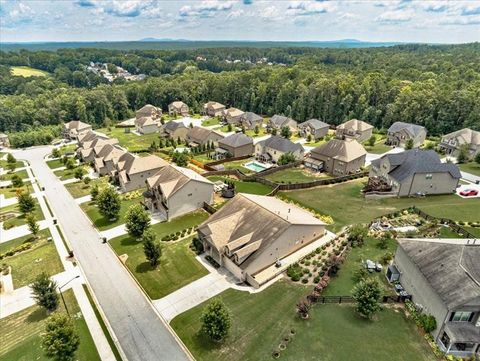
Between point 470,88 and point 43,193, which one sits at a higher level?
point 470,88

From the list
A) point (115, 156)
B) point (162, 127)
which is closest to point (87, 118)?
point (162, 127)

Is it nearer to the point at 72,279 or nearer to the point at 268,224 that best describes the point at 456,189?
the point at 268,224

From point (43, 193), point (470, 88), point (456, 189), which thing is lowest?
point (43, 193)

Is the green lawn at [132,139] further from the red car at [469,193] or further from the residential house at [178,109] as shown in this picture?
the red car at [469,193]

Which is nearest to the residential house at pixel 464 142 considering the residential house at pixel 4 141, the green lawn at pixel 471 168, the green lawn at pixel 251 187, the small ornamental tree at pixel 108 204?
the green lawn at pixel 471 168

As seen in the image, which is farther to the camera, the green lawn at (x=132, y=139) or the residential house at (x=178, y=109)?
the residential house at (x=178, y=109)

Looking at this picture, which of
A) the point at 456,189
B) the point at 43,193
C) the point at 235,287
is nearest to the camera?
the point at 235,287

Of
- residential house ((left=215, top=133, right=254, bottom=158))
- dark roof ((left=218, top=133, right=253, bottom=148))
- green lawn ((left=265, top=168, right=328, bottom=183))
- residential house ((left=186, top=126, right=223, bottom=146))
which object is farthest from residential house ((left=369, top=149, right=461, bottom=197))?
residential house ((left=186, top=126, right=223, bottom=146))
